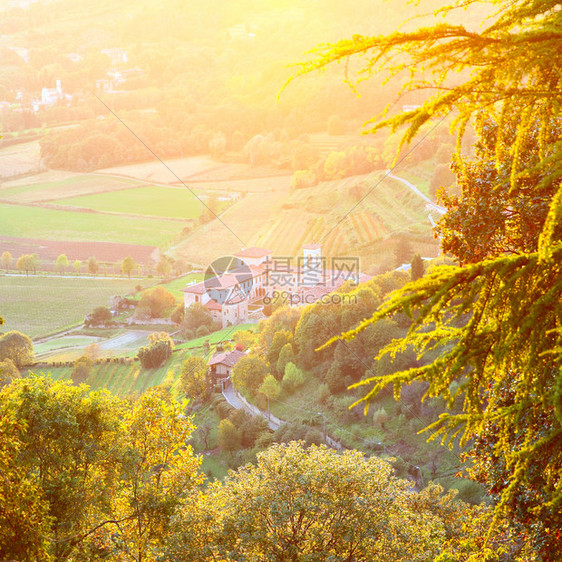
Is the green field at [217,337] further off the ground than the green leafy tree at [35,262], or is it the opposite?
the green leafy tree at [35,262]

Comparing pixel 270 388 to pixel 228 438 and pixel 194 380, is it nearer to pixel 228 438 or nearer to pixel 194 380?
pixel 228 438

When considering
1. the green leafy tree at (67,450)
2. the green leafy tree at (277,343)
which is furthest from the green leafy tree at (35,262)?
the green leafy tree at (67,450)

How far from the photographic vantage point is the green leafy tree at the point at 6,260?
4544 centimetres

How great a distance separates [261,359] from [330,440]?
18.1ft

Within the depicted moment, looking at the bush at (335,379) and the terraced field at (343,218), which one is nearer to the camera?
the bush at (335,379)

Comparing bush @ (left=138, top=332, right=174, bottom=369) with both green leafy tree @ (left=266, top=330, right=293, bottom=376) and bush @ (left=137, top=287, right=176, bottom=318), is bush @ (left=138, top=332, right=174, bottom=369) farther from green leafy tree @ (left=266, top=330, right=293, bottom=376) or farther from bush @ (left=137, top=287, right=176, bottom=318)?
bush @ (left=137, top=287, right=176, bottom=318)

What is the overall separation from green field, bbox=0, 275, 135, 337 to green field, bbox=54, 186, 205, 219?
1140 cm

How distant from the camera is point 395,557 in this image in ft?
20.6

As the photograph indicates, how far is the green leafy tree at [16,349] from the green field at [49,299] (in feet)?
15.0

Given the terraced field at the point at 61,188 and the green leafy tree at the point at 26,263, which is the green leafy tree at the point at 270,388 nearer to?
the green leafy tree at the point at 26,263

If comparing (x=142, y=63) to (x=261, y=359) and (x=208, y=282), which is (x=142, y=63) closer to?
(x=208, y=282)

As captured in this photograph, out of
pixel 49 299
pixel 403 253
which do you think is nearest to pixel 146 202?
pixel 49 299

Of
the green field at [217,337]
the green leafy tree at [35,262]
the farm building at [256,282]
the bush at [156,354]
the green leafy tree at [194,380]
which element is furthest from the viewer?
the green leafy tree at [35,262]

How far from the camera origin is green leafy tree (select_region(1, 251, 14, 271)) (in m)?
45.4
